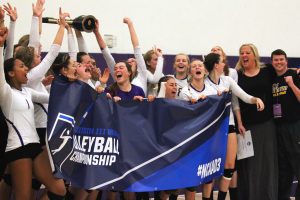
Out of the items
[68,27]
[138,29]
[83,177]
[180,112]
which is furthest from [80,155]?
[138,29]

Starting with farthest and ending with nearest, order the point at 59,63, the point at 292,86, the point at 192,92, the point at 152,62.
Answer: the point at 152,62 < the point at 292,86 < the point at 192,92 < the point at 59,63

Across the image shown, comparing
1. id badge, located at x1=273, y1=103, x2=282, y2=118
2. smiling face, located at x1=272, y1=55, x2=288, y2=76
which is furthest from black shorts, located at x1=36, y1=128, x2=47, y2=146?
smiling face, located at x1=272, y1=55, x2=288, y2=76

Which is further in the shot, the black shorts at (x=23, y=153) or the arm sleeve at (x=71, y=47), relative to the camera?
the arm sleeve at (x=71, y=47)

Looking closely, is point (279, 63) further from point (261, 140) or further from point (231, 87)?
point (261, 140)

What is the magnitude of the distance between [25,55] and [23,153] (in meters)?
0.80

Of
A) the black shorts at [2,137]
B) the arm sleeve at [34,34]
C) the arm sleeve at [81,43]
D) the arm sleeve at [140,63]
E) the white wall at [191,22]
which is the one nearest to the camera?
the black shorts at [2,137]

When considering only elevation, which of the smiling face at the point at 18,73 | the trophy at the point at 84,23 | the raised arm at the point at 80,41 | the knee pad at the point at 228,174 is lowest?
the knee pad at the point at 228,174

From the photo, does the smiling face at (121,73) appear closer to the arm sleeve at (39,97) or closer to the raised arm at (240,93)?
the arm sleeve at (39,97)

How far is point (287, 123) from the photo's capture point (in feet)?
17.2

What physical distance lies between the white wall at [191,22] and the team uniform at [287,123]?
5.82 ft

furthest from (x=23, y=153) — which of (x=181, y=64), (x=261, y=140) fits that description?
(x=261, y=140)

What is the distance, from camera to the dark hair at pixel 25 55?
3963mm

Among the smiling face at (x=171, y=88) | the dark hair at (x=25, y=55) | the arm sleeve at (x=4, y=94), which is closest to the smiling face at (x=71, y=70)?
the dark hair at (x=25, y=55)

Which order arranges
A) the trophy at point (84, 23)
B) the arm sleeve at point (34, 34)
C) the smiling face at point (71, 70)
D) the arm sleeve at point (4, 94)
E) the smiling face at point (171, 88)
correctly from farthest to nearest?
the trophy at point (84, 23)
the smiling face at point (171, 88)
the arm sleeve at point (34, 34)
the smiling face at point (71, 70)
the arm sleeve at point (4, 94)
